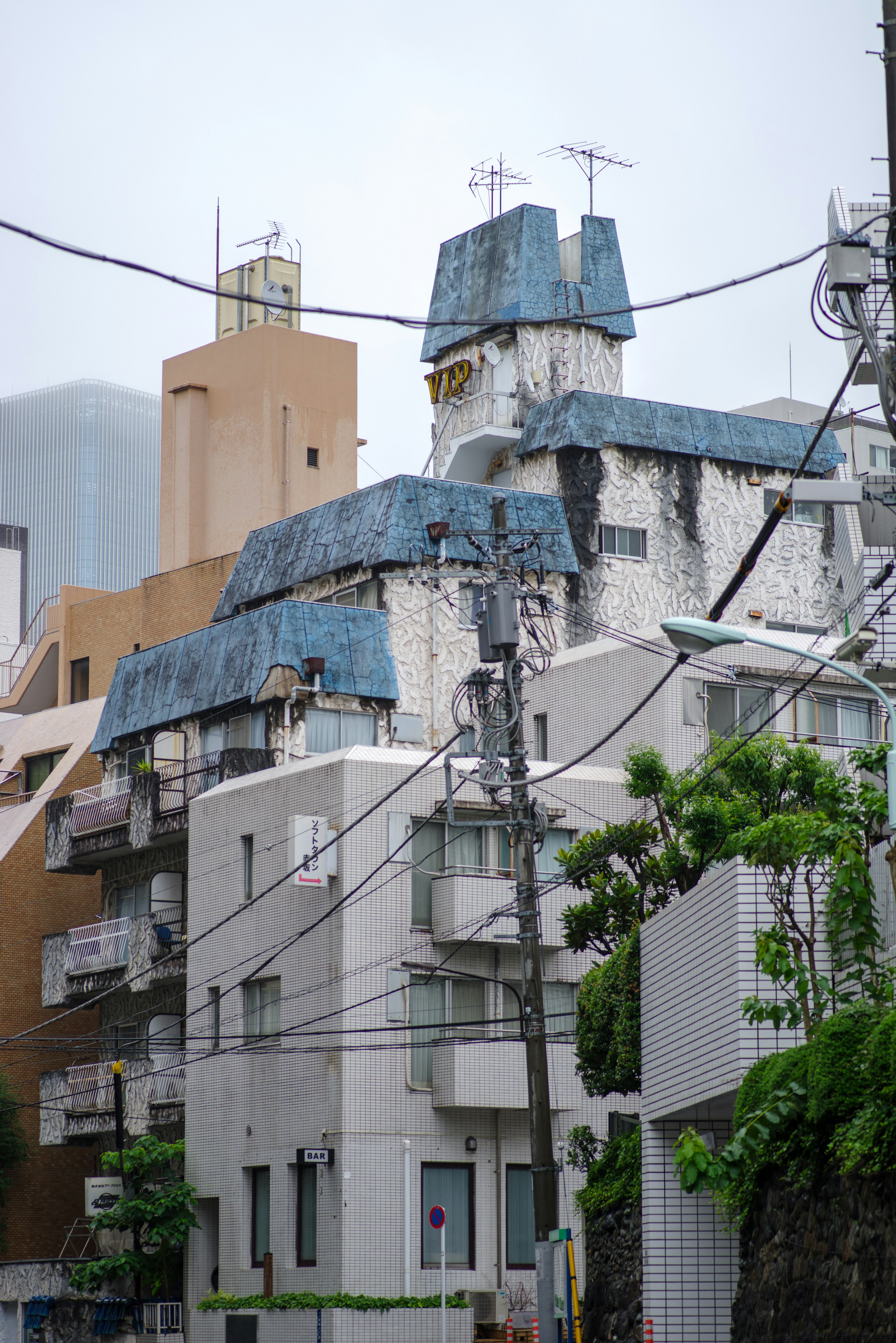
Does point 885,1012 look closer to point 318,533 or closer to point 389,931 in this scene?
point 389,931

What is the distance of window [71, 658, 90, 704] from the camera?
194 feet

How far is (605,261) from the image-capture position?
185ft

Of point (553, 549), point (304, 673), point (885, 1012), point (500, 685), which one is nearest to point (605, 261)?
point (553, 549)

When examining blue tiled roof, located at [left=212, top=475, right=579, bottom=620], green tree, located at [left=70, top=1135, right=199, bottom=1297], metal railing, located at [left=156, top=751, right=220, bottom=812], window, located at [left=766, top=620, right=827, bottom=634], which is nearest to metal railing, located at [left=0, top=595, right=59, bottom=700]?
blue tiled roof, located at [left=212, top=475, right=579, bottom=620]

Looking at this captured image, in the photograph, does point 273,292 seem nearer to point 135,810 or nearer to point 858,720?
point 135,810

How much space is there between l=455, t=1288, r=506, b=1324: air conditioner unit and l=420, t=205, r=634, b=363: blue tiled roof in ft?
87.8

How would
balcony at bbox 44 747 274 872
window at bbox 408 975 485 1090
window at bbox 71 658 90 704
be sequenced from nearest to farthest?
window at bbox 408 975 485 1090
balcony at bbox 44 747 274 872
window at bbox 71 658 90 704

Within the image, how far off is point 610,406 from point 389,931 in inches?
723

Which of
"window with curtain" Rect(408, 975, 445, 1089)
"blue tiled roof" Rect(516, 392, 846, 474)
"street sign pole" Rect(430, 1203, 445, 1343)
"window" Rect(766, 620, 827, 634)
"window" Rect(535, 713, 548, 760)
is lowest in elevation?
"street sign pole" Rect(430, 1203, 445, 1343)

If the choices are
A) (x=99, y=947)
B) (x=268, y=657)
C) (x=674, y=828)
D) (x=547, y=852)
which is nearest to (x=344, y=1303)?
(x=547, y=852)

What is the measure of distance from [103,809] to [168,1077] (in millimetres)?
7230

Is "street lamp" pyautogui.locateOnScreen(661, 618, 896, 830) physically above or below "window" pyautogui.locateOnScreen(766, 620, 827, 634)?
below

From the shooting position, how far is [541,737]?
1698 inches

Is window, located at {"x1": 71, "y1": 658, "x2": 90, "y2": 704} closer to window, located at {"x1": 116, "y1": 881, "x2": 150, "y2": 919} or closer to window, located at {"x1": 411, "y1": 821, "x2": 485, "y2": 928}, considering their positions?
window, located at {"x1": 116, "y1": 881, "x2": 150, "y2": 919}
